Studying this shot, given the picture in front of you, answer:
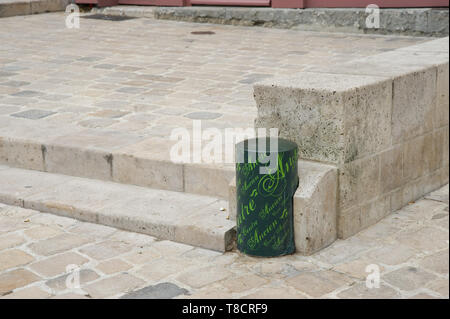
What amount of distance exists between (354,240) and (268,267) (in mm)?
697

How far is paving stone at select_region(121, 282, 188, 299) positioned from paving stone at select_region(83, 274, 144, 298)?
69 mm

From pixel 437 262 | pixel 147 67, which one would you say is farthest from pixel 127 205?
pixel 147 67

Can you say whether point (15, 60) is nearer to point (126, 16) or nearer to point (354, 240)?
point (126, 16)

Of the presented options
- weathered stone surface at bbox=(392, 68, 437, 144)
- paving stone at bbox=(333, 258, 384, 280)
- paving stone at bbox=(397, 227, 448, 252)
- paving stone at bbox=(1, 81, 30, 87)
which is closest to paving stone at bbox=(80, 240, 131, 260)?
paving stone at bbox=(333, 258, 384, 280)

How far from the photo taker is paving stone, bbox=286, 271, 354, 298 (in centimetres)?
408

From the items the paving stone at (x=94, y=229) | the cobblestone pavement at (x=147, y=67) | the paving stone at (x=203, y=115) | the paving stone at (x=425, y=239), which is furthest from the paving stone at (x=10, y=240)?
the paving stone at (x=425, y=239)

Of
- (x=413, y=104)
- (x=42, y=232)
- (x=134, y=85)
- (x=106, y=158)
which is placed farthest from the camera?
(x=134, y=85)

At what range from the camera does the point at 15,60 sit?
32.3 ft

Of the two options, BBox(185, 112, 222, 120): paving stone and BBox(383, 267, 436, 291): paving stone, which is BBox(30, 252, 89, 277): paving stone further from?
BBox(185, 112, 222, 120): paving stone

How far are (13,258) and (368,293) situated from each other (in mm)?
2209

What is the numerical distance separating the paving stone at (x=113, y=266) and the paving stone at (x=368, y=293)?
51.7 inches

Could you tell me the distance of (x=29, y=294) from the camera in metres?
4.11

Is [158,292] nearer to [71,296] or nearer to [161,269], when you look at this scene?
[161,269]

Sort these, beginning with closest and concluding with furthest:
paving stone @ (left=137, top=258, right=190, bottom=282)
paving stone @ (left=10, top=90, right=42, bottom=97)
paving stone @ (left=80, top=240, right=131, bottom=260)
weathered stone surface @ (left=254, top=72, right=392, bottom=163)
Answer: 1. paving stone @ (left=137, top=258, right=190, bottom=282)
2. weathered stone surface @ (left=254, top=72, right=392, bottom=163)
3. paving stone @ (left=80, top=240, right=131, bottom=260)
4. paving stone @ (left=10, top=90, right=42, bottom=97)
